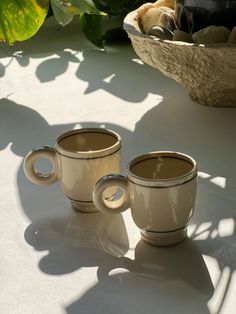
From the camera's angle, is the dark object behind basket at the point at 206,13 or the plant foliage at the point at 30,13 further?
the dark object behind basket at the point at 206,13

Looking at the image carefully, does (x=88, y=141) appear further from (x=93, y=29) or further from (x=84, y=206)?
(x=93, y=29)

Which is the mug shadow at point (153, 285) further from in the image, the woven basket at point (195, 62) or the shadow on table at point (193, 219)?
the woven basket at point (195, 62)

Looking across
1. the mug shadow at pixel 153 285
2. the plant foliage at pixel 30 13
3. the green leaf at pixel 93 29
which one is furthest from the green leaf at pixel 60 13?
the green leaf at pixel 93 29

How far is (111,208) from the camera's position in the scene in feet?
2.64

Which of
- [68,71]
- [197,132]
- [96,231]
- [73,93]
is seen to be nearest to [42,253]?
[96,231]

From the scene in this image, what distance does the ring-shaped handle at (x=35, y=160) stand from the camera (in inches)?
34.3

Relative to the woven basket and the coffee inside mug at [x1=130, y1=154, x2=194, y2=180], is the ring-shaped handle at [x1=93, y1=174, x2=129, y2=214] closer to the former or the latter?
the coffee inside mug at [x1=130, y1=154, x2=194, y2=180]

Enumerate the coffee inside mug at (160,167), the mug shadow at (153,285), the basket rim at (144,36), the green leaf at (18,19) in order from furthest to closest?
the basket rim at (144,36), the green leaf at (18,19), the coffee inside mug at (160,167), the mug shadow at (153,285)

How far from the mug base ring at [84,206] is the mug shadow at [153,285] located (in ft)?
0.32

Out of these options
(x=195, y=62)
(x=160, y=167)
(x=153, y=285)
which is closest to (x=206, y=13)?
(x=195, y=62)

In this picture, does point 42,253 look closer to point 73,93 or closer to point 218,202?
point 218,202

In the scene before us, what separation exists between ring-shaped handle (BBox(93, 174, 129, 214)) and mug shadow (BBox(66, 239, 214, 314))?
49 mm

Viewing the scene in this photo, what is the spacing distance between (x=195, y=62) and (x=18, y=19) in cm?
30

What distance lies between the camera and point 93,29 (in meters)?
1.65
